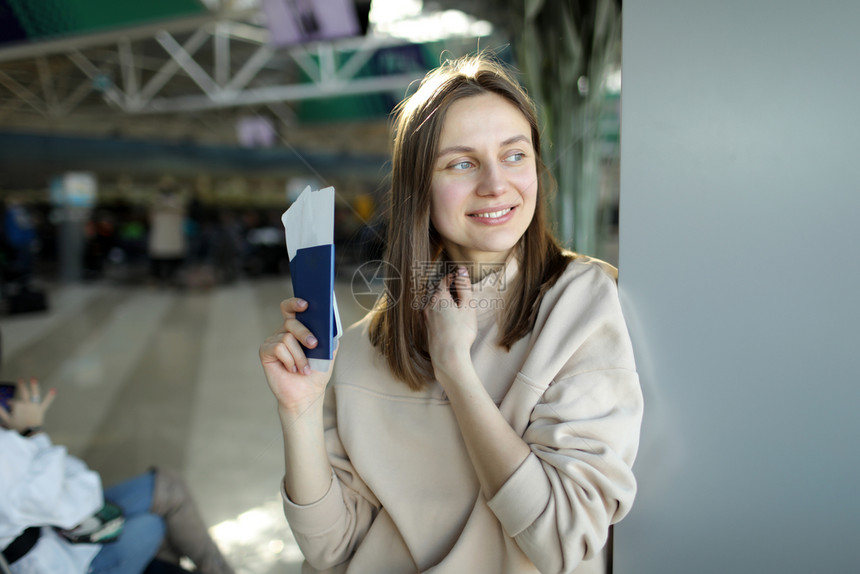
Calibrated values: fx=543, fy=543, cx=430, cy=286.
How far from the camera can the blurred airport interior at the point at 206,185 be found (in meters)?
0.64

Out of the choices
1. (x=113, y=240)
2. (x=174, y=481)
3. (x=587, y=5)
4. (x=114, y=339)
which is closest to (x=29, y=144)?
(x=113, y=240)

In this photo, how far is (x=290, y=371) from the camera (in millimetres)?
646

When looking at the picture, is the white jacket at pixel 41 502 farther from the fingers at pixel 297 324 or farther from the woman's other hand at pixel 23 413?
the fingers at pixel 297 324

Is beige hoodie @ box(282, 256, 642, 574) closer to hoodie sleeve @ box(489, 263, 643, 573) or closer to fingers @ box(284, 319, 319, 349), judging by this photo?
hoodie sleeve @ box(489, 263, 643, 573)

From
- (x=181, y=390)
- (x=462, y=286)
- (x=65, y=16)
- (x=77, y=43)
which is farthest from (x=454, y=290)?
(x=181, y=390)

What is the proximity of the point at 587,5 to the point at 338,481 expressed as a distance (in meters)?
0.66

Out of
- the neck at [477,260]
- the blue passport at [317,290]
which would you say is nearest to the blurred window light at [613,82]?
the neck at [477,260]

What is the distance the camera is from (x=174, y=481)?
51.3 inches

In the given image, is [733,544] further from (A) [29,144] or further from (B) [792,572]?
(A) [29,144]

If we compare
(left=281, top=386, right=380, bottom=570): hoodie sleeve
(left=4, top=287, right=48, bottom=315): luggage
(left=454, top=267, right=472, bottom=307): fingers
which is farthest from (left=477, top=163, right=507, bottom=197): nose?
(left=4, top=287, right=48, bottom=315): luggage

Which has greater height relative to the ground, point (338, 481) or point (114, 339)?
point (338, 481)

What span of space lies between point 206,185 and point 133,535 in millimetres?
5071

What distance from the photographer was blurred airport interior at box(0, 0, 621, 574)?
64 cm

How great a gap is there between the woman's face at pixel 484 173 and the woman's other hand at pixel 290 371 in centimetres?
21
